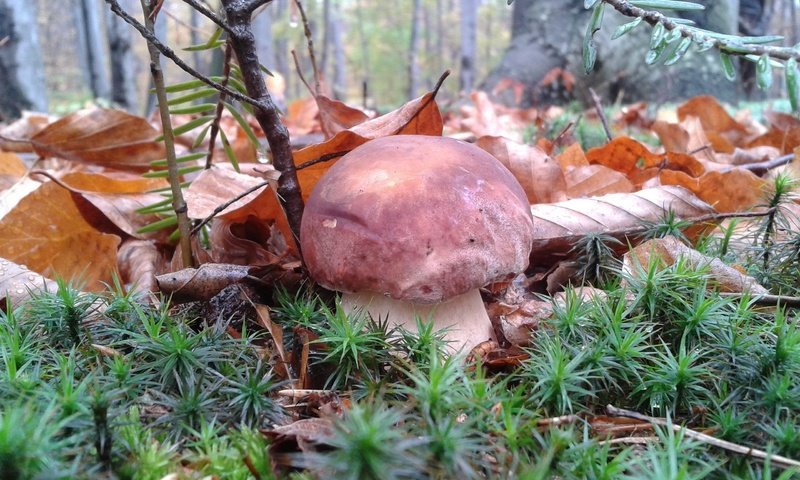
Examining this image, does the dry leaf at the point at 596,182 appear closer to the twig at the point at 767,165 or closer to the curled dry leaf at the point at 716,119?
the twig at the point at 767,165

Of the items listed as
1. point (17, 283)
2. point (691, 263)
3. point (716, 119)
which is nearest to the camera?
point (691, 263)

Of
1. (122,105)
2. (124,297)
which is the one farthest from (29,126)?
(122,105)

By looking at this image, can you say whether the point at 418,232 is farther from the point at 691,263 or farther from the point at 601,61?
the point at 601,61

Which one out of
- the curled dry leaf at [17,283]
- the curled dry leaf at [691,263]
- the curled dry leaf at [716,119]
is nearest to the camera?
the curled dry leaf at [691,263]

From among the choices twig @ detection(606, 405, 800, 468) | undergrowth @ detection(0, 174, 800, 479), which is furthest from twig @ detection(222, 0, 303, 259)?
twig @ detection(606, 405, 800, 468)

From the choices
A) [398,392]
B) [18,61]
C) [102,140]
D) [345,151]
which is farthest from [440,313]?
[18,61]

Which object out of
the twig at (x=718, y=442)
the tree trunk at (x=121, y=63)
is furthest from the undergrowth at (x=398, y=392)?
the tree trunk at (x=121, y=63)

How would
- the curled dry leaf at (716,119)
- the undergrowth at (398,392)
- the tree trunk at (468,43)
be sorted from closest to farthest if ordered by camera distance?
the undergrowth at (398,392), the curled dry leaf at (716,119), the tree trunk at (468,43)
